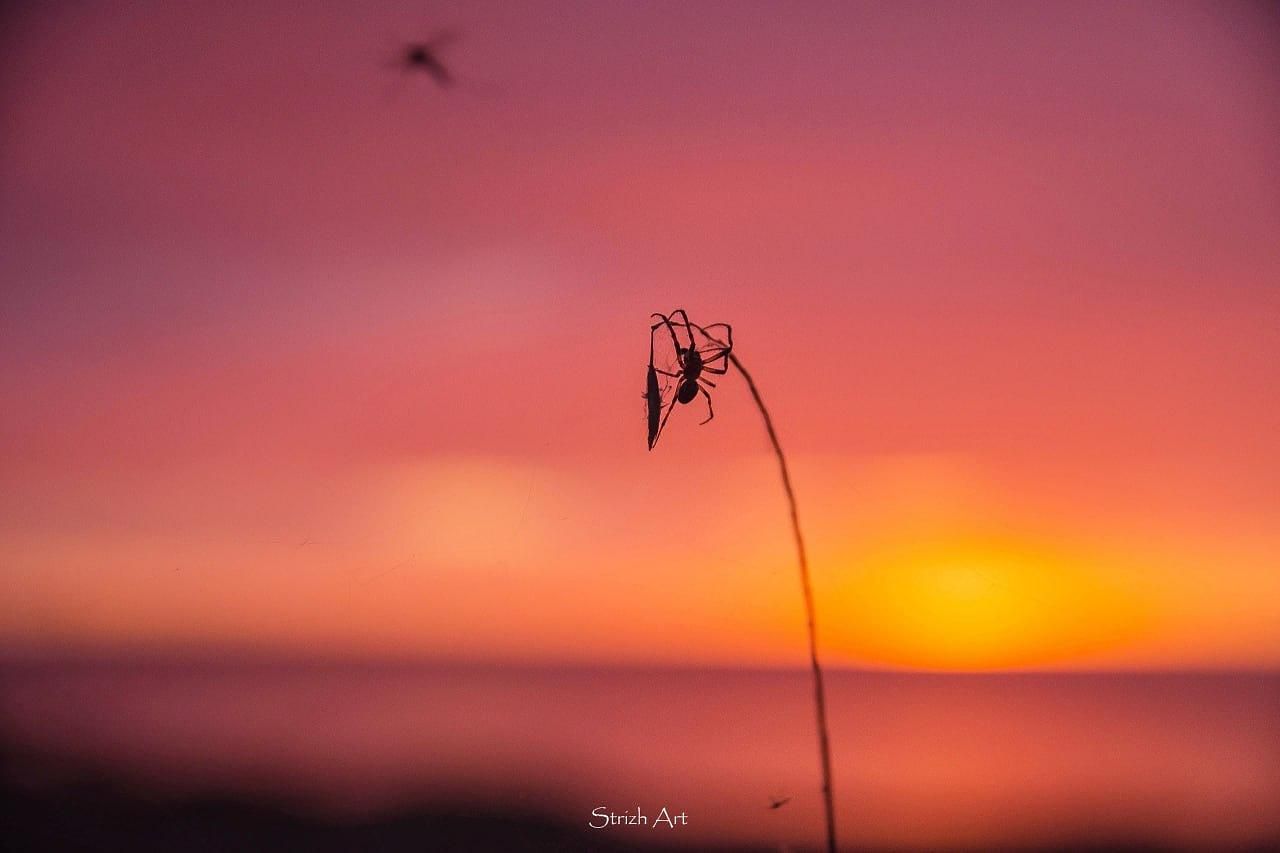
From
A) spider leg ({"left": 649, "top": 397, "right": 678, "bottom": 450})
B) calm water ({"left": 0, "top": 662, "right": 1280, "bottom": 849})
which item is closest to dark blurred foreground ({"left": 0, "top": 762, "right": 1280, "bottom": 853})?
calm water ({"left": 0, "top": 662, "right": 1280, "bottom": 849})

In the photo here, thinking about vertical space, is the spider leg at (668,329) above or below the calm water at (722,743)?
above

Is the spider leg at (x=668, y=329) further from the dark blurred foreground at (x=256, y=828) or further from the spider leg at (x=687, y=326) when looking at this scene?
the dark blurred foreground at (x=256, y=828)

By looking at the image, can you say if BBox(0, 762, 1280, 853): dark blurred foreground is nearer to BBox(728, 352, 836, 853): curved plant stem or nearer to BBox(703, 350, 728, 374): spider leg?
BBox(728, 352, 836, 853): curved plant stem

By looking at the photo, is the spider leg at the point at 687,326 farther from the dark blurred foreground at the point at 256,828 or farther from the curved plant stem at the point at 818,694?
the dark blurred foreground at the point at 256,828

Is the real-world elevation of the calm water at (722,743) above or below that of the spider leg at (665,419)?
below

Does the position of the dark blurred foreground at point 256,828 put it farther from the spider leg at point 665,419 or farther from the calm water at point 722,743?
the spider leg at point 665,419

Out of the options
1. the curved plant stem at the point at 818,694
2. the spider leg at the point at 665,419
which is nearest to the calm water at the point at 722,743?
the curved plant stem at the point at 818,694

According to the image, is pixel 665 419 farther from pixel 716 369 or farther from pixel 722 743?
pixel 722 743

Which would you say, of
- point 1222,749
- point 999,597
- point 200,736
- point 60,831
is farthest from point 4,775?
point 1222,749

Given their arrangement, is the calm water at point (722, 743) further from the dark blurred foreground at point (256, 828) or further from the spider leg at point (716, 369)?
the spider leg at point (716, 369)

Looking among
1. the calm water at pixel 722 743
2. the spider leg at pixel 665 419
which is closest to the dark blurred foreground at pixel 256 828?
the calm water at pixel 722 743
